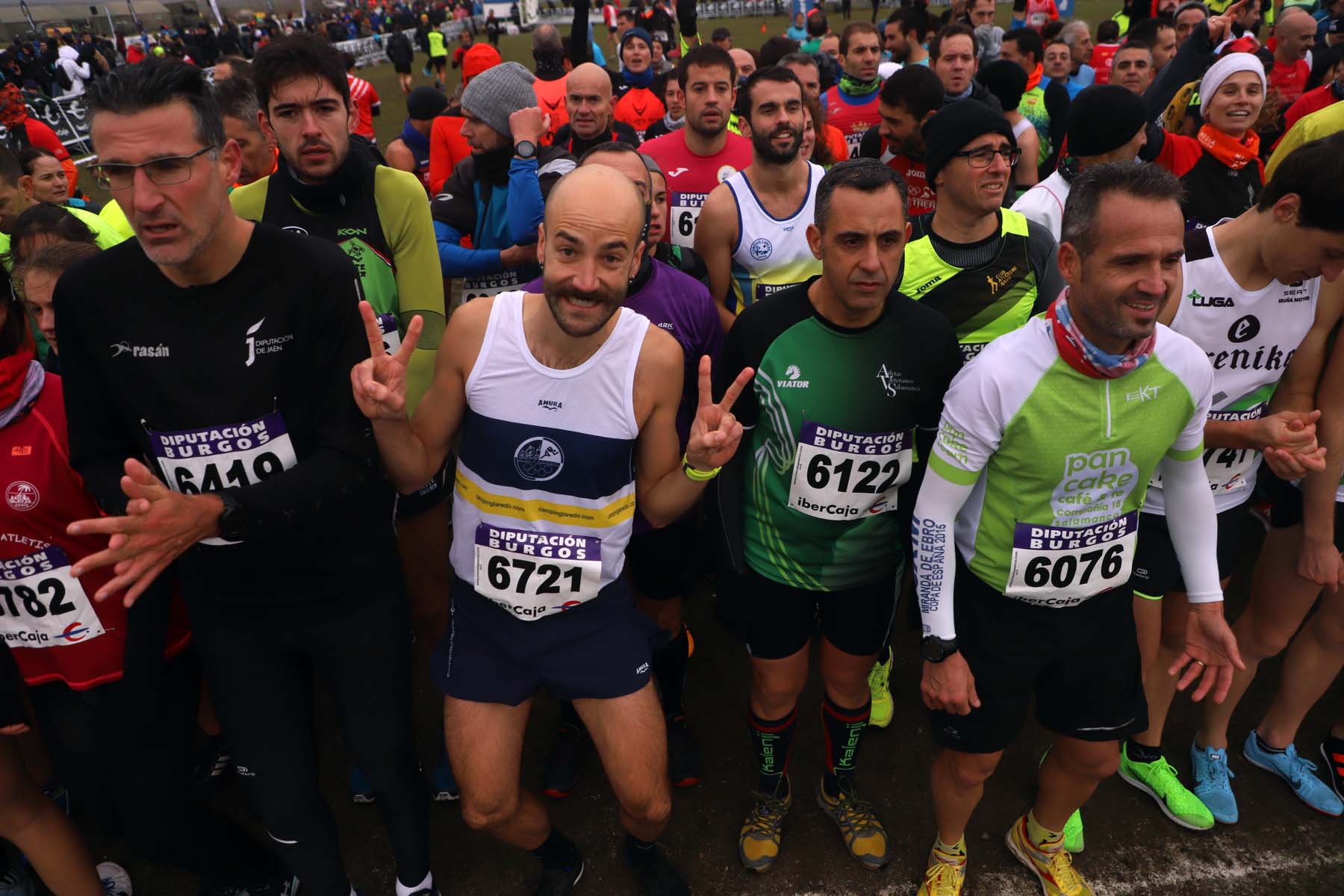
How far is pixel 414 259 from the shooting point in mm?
3385

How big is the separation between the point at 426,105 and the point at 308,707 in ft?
22.6

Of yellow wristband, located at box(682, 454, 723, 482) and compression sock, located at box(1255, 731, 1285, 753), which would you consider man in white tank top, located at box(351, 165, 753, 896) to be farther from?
compression sock, located at box(1255, 731, 1285, 753)

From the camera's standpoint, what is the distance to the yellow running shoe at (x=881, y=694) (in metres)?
3.94

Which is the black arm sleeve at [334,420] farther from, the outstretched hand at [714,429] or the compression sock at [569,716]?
the compression sock at [569,716]

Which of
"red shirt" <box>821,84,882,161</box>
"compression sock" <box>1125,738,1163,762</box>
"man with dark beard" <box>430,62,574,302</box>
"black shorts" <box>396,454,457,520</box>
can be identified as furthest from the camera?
"red shirt" <box>821,84,882,161</box>

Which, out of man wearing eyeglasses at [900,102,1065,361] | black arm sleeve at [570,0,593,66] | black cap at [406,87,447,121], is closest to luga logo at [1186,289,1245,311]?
man wearing eyeglasses at [900,102,1065,361]

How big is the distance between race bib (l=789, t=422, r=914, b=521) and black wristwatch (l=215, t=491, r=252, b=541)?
177 centimetres

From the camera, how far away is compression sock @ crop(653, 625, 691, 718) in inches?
150

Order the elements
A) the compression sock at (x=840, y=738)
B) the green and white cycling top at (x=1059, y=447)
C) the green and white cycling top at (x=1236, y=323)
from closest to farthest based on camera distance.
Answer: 1. the green and white cycling top at (x=1059, y=447)
2. the green and white cycling top at (x=1236, y=323)
3. the compression sock at (x=840, y=738)

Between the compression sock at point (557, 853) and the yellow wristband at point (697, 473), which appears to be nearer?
the yellow wristband at point (697, 473)

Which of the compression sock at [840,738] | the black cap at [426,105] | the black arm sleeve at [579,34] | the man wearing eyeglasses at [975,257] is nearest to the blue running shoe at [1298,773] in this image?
the compression sock at [840,738]

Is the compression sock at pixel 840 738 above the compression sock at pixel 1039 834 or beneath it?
above

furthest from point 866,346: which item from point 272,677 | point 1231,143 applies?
point 1231,143

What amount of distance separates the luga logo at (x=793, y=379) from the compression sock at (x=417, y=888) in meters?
2.25
